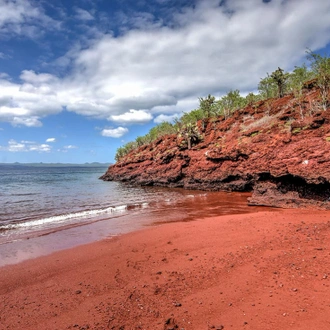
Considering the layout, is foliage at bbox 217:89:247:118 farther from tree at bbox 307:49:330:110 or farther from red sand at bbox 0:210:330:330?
red sand at bbox 0:210:330:330

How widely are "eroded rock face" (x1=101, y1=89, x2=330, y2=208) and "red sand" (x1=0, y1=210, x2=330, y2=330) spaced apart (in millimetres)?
9719

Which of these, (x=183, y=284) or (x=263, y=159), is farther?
(x=263, y=159)

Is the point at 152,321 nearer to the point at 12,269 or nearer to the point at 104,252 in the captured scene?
the point at 104,252

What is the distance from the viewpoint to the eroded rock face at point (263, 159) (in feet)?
60.1

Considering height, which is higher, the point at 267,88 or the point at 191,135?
the point at 267,88

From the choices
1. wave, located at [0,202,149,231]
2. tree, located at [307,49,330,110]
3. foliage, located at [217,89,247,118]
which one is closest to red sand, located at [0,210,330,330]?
wave, located at [0,202,149,231]

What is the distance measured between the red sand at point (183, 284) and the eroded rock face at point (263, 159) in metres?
9.72

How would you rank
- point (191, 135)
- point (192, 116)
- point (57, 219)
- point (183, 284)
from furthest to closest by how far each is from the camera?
point (192, 116) < point (191, 135) < point (57, 219) < point (183, 284)

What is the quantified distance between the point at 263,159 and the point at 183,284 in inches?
900

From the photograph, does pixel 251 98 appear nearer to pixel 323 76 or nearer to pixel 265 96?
pixel 265 96

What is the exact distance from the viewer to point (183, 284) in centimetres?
624

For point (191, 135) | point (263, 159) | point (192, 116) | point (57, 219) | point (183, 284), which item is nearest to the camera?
point (183, 284)

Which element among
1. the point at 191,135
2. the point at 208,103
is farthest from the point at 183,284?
the point at 208,103

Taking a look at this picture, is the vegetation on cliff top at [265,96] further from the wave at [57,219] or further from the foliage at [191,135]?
the wave at [57,219]
